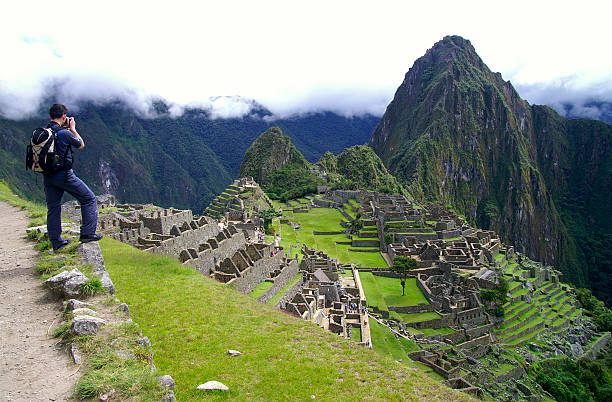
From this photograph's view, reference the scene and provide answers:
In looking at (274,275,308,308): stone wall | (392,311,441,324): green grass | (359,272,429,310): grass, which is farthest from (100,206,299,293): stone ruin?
(392,311,441,324): green grass

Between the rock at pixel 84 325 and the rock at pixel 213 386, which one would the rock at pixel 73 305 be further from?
the rock at pixel 213 386

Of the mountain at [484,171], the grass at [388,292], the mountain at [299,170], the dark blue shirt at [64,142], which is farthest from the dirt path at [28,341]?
the mountain at [484,171]

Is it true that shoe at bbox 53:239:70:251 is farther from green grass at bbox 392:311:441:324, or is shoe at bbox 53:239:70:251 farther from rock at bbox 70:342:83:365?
green grass at bbox 392:311:441:324

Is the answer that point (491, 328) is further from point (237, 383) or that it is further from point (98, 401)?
point (98, 401)

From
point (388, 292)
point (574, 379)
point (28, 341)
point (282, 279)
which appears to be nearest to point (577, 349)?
point (574, 379)

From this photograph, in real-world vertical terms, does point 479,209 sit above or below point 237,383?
below

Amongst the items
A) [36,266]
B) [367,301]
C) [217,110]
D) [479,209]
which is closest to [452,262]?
[367,301]
